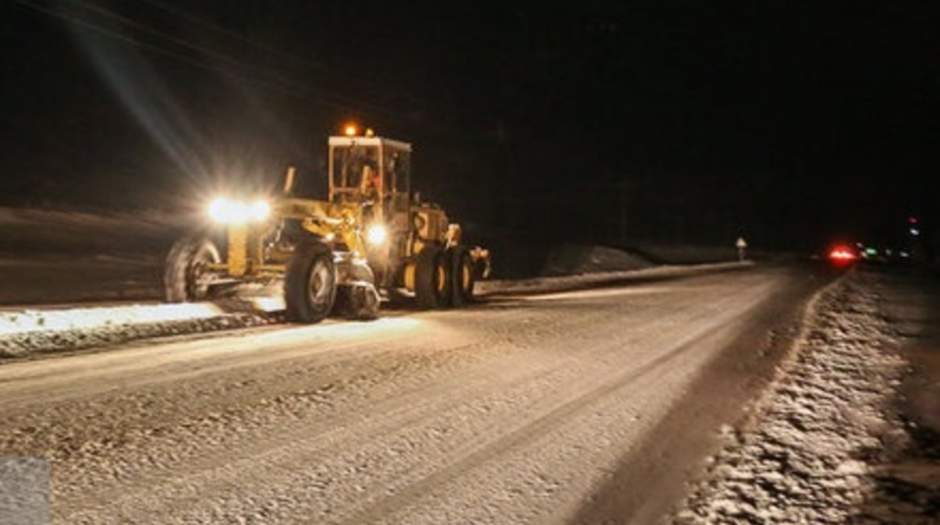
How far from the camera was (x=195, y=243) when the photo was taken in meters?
17.3

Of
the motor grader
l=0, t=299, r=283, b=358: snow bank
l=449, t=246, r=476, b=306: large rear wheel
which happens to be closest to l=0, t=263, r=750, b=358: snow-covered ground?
l=0, t=299, r=283, b=358: snow bank

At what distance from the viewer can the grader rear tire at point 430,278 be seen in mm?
19219

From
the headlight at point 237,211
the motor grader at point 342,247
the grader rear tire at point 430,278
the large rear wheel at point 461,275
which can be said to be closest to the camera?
the motor grader at point 342,247

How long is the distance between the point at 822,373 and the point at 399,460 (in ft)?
20.6

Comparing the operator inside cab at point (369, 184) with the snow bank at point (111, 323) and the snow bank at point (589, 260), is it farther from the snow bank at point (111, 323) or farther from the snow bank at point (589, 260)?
the snow bank at point (589, 260)

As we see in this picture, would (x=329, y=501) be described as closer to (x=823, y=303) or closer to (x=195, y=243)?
(x=195, y=243)

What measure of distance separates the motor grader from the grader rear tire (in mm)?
20

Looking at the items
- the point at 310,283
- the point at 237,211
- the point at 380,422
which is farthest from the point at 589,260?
the point at 380,422

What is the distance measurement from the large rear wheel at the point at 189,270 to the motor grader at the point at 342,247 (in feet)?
0.06

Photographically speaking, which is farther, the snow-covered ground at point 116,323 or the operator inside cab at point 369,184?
the operator inside cab at point 369,184

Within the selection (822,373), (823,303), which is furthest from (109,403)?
(823,303)

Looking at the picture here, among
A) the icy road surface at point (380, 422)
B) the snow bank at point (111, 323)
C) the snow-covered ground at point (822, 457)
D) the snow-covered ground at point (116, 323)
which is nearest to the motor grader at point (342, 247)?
the snow-covered ground at point (116, 323)

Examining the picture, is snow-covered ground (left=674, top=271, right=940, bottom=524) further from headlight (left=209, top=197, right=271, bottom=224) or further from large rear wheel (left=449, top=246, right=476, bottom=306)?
headlight (left=209, top=197, right=271, bottom=224)

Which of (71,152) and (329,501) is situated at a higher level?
(71,152)
